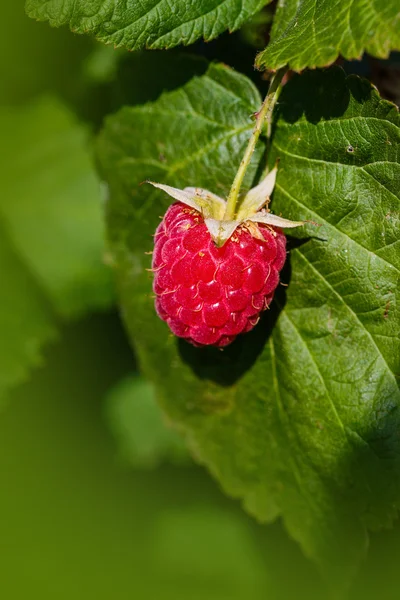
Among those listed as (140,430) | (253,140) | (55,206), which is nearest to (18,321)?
(55,206)

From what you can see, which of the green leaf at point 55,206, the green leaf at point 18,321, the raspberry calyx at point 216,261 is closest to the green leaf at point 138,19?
the raspberry calyx at point 216,261

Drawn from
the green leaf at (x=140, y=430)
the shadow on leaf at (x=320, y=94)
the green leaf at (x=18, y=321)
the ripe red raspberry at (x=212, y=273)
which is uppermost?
the shadow on leaf at (x=320, y=94)

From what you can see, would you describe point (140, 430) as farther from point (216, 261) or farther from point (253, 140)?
point (253, 140)

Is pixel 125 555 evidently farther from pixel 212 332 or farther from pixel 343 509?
pixel 212 332

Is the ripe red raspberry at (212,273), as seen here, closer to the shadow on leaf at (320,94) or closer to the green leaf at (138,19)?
the shadow on leaf at (320,94)

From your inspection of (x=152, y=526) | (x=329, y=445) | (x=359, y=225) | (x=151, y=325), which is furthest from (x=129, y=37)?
(x=152, y=526)

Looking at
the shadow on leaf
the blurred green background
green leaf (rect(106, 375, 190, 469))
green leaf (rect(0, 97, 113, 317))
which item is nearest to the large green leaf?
the shadow on leaf

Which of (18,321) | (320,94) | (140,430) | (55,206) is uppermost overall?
(320,94)
